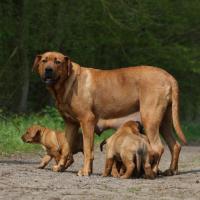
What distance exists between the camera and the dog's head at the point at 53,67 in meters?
11.6

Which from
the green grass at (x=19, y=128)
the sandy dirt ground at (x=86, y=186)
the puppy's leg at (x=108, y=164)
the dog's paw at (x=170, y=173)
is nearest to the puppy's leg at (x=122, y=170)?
the puppy's leg at (x=108, y=164)

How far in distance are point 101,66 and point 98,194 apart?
2722 centimetres

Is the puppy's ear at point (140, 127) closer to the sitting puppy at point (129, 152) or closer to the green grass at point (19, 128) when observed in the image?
the sitting puppy at point (129, 152)

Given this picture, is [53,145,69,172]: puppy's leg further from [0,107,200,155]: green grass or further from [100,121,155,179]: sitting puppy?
[0,107,200,155]: green grass

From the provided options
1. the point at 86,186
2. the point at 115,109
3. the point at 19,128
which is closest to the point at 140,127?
the point at 115,109

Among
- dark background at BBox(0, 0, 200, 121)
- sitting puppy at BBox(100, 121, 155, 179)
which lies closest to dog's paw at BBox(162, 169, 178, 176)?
sitting puppy at BBox(100, 121, 155, 179)

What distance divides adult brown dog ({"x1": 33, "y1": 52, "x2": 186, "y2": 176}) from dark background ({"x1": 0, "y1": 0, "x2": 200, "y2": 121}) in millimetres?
14184

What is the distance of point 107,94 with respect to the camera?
1192cm

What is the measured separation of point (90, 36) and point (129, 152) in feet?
67.1

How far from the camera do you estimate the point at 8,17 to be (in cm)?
2766

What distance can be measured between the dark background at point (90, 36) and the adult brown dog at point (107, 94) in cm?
1418

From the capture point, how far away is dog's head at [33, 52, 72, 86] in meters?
11.6

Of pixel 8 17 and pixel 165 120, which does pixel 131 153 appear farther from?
pixel 8 17

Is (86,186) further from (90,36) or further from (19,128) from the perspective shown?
(90,36)
